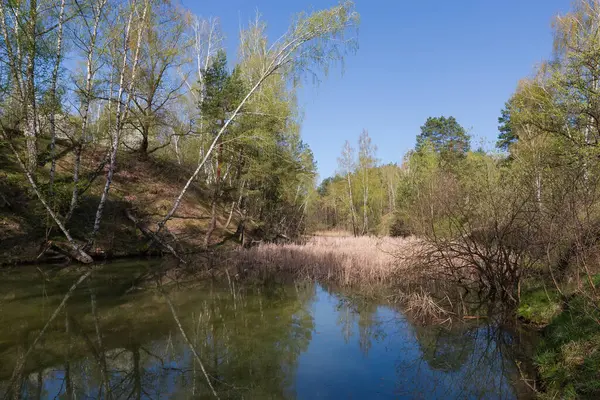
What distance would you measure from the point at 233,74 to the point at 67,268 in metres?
10.3

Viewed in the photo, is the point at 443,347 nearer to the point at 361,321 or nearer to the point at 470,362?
the point at 470,362

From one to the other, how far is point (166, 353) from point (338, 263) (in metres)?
7.67

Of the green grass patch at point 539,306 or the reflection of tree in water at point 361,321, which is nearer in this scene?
the reflection of tree in water at point 361,321

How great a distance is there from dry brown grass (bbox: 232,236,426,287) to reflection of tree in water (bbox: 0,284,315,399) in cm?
311

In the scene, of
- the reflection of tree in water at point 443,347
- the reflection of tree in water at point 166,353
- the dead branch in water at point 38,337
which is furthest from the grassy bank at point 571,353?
the dead branch in water at point 38,337

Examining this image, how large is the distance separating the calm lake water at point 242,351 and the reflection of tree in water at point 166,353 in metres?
0.02

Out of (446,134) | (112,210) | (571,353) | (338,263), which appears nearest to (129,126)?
(112,210)

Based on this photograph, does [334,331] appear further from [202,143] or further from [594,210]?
[202,143]

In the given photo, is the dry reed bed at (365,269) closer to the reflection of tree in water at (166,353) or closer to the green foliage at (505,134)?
the reflection of tree in water at (166,353)

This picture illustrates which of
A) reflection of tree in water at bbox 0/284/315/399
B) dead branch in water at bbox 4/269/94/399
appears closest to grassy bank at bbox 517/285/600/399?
reflection of tree in water at bbox 0/284/315/399

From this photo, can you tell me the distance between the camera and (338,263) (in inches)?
481

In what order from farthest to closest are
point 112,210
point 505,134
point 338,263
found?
point 505,134, point 112,210, point 338,263

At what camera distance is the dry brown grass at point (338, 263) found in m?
9.80

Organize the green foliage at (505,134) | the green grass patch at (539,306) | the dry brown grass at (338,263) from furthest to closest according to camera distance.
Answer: the green foliage at (505,134) < the dry brown grass at (338,263) < the green grass patch at (539,306)
